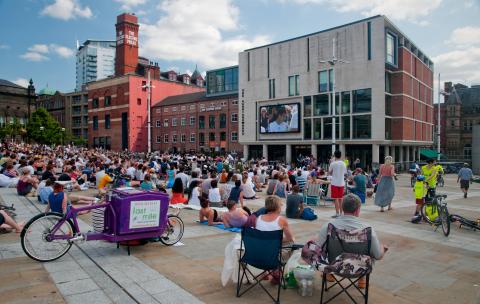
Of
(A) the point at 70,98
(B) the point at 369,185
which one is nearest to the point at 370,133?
(B) the point at 369,185

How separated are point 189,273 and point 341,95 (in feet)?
128

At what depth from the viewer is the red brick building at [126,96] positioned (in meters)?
73.1

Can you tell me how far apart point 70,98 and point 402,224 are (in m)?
107

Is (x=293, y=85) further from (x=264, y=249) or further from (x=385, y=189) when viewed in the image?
(x=264, y=249)

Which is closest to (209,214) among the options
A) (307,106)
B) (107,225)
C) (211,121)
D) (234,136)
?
(107,225)

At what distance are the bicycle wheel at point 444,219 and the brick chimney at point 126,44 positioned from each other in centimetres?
8041

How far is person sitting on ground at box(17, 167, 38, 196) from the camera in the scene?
1441cm

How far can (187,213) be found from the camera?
1166 cm

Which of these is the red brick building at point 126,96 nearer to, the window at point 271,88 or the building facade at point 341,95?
the building facade at point 341,95

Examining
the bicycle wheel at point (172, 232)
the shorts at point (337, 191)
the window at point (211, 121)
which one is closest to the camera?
the bicycle wheel at point (172, 232)

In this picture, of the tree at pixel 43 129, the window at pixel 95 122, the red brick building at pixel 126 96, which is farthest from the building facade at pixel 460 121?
the tree at pixel 43 129

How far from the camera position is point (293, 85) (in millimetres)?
46344

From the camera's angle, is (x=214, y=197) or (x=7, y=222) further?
(x=214, y=197)

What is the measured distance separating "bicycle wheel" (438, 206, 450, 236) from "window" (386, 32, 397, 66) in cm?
3350
